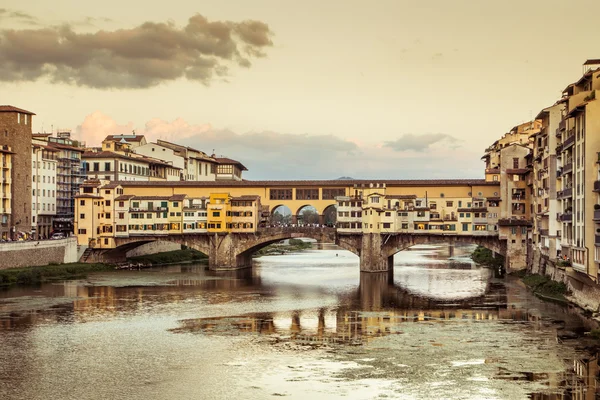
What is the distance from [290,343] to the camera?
101ft

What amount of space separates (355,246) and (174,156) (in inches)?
1517

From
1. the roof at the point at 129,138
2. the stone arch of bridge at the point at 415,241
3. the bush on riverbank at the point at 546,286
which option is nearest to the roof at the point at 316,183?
the stone arch of bridge at the point at 415,241

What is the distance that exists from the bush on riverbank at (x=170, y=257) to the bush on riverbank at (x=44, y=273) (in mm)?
8202

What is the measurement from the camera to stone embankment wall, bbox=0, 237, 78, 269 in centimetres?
5269

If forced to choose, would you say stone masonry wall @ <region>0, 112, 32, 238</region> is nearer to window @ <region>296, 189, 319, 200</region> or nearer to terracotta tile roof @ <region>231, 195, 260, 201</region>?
terracotta tile roof @ <region>231, 195, 260, 201</region>

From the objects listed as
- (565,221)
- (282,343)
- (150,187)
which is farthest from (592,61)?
(150,187)

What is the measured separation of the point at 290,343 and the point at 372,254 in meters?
31.5

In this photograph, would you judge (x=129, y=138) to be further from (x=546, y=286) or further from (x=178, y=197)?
(x=546, y=286)

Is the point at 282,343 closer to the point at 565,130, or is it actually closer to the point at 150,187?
the point at 565,130

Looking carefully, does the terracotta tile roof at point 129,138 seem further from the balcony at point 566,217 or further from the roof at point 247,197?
the balcony at point 566,217

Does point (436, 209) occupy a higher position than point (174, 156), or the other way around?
point (174, 156)

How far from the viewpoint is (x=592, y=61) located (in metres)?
40.4

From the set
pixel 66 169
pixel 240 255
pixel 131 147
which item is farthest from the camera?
pixel 131 147

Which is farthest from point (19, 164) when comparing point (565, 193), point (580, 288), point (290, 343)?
point (580, 288)
